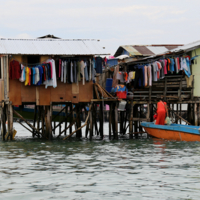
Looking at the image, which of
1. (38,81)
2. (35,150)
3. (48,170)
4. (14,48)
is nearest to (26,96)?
(38,81)

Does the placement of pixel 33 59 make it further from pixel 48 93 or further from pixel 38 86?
pixel 48 93

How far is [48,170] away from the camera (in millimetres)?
11336

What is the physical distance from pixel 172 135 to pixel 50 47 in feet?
23.4

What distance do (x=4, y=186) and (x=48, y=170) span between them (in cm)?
202

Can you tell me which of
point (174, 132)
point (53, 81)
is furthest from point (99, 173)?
point (174, 132)

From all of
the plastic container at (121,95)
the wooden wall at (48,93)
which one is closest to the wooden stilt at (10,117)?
the wooden wall at (48,93)

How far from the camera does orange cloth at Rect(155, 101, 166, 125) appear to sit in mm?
20691

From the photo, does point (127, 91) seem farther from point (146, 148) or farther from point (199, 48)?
point (146, 148)

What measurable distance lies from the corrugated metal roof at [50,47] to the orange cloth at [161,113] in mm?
3662

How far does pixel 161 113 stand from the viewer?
68.3 ft

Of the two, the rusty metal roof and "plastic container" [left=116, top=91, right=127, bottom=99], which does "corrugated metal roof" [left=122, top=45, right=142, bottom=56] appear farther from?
"plastic container" [left=116, top=91, right=127, bottom=99]

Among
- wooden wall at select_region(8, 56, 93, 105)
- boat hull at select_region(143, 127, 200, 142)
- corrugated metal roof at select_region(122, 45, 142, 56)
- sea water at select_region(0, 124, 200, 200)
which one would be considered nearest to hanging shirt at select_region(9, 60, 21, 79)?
wooden wall at select_region(8, 56, 93, 105)

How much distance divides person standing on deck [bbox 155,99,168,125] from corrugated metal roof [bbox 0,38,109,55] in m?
3.66

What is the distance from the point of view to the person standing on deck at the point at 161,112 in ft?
67.9
